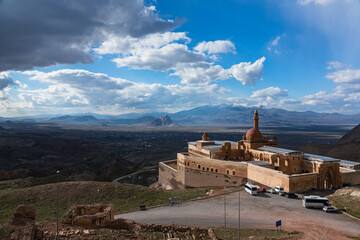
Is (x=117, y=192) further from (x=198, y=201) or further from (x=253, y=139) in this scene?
(x=253, y=139)

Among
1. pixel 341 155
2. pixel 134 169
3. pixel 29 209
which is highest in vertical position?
pixel 29 209

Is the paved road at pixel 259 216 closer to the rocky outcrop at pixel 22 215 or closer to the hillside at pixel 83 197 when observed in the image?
the hillside at pixel 83 197

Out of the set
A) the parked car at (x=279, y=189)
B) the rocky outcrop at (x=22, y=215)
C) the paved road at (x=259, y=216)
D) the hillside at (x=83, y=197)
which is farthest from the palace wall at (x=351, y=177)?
the rocky outcrop at (x=22, y=215)

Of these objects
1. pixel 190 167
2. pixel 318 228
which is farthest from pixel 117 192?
pixel 318 228

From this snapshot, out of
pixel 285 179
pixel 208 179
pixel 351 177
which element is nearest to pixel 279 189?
pixel 285 179

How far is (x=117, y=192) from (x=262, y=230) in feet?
67.8

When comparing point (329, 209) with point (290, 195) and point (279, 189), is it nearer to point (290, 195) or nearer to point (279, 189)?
point (290, 195)

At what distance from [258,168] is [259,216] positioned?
12090 millimetres

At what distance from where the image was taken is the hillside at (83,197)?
28678 mm

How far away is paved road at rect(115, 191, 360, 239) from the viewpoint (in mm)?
18953

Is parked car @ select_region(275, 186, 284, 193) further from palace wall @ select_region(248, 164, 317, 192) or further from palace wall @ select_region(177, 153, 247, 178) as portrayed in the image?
palace wall @ select_region(177, 153, 247, 178)

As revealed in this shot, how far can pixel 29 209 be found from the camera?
15.8 m

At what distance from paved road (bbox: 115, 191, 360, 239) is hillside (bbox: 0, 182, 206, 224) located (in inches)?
159

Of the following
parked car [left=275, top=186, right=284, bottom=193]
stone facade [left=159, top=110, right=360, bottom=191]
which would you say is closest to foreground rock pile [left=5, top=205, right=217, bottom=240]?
parked car [left=275, top=186, right=284, bottom=193]
